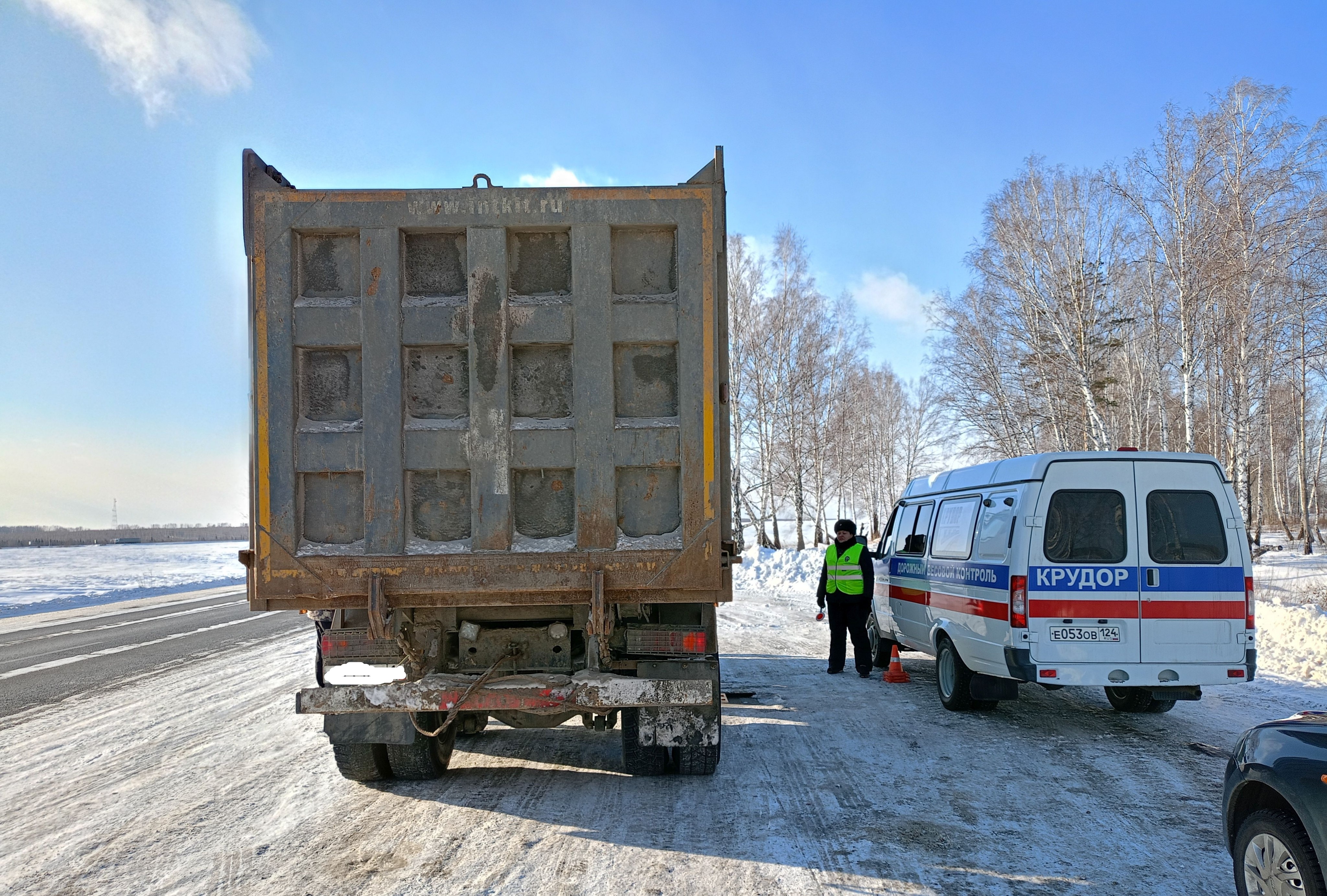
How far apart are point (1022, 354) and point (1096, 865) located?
23218 millimetres

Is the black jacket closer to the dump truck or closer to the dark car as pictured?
the dump truck

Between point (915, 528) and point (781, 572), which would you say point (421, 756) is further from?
point (781, 572)

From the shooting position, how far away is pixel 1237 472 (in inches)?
798

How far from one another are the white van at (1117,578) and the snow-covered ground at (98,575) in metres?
21.2

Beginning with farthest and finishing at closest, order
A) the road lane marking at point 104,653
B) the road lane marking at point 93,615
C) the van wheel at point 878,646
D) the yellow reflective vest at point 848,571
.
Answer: the road lane marking at point 93,615 < the road lane marking at point 104,653 < the van wheel at point 878,646 < the yellow reflective vest at point 848,571

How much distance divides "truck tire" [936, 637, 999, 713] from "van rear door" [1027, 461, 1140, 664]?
1.07 m

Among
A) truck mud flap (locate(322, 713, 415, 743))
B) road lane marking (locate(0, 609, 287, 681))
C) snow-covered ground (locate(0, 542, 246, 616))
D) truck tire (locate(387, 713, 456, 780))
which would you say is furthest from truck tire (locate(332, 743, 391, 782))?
snow-covered ground (locate(0, 542, 246, 616))

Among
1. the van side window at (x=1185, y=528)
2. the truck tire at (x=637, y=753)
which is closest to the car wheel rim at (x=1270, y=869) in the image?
the truck tire at (x=637, y=753)

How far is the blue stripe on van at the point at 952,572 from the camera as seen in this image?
6.51 metres

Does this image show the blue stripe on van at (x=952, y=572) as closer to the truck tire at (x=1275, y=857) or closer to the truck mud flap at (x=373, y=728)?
the truck tire at (x=1275, y=857)

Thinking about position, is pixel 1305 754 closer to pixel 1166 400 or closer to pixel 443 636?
pixel 443 636

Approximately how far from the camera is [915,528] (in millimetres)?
9078

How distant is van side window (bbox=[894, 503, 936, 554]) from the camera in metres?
8.67

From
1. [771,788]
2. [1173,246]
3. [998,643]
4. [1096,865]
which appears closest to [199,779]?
[771,788]
